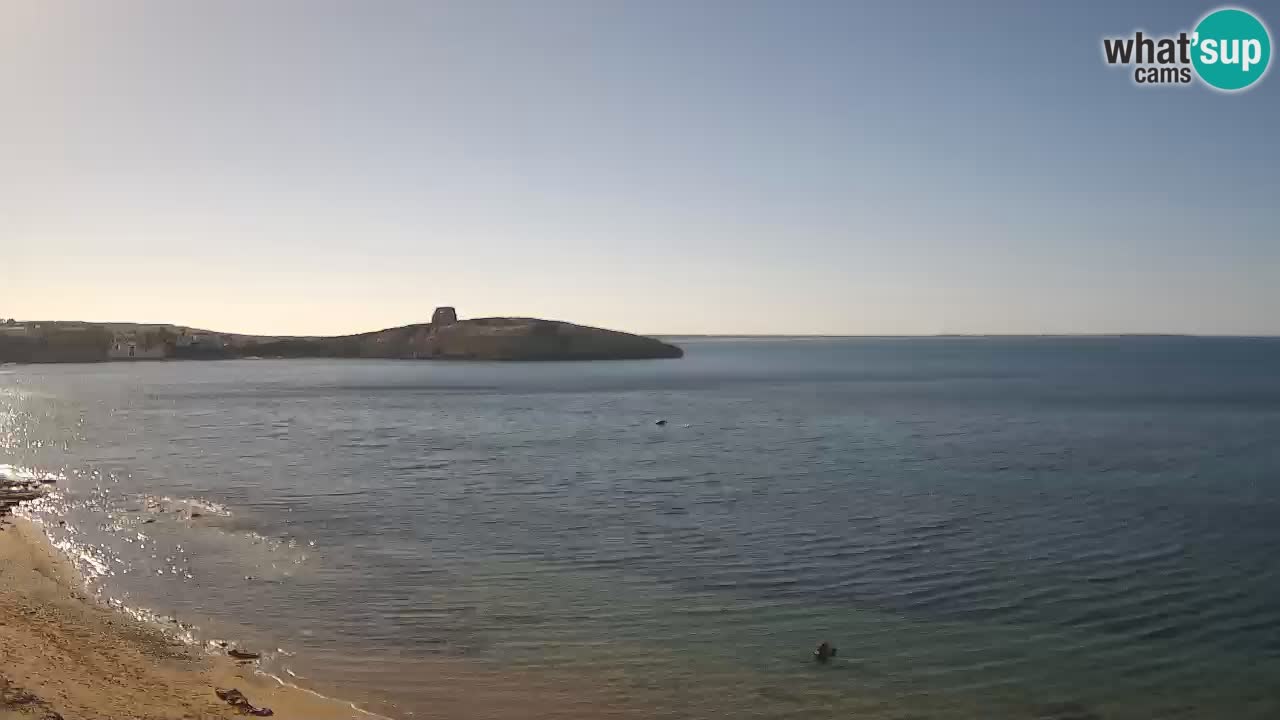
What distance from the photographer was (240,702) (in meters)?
14.2

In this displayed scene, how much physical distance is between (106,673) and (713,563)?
14.6 metres

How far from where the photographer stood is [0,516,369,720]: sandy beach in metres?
13.4

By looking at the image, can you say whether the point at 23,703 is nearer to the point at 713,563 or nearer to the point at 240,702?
the point at 240,702

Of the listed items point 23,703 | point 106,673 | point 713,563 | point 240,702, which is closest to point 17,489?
point 106,673

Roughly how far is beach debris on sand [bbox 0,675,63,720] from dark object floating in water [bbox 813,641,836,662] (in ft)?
40.8

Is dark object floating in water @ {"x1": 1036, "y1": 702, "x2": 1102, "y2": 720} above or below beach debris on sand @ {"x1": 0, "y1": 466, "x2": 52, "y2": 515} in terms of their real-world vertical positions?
above

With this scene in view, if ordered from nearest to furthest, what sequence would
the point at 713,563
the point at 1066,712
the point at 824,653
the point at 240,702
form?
1. the point at 240,702
2. the point at 1066,712
3. the point at 824,653
4. the point at 713,563

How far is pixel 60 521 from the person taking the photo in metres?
30.5

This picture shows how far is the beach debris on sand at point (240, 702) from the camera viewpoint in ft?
45.5

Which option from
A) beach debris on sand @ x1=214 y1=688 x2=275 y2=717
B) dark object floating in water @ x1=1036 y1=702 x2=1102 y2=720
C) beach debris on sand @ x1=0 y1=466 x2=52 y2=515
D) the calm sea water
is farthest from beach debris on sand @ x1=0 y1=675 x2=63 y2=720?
beach debris on sand @ x1=0 y1=466 x2=52 y2=515

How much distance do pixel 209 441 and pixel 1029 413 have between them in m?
65.0

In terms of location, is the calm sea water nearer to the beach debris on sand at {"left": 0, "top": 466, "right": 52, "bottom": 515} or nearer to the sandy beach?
the sandy beach

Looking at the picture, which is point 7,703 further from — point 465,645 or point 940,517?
point 940,517

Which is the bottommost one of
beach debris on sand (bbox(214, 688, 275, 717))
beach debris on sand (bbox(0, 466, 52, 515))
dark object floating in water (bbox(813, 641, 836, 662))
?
beach debris on sand (bbox(0, 466, 52, 515))
